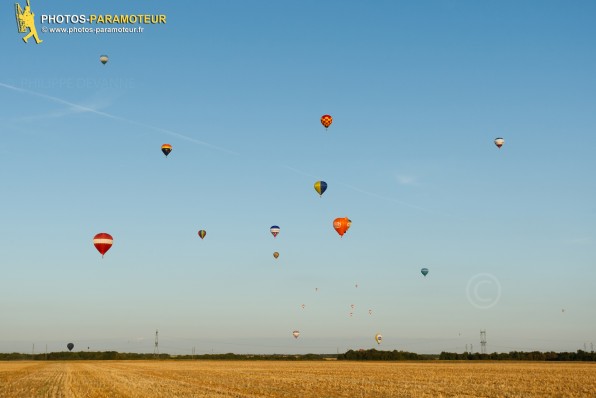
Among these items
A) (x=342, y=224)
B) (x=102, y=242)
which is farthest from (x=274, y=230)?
(x=102, y=242)

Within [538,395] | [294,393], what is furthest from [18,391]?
[538,395]

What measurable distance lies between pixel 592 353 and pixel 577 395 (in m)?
113

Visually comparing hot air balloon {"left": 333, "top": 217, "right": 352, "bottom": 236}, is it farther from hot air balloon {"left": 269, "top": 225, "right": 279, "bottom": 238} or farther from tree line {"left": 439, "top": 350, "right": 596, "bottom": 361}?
tree line {"left": 439, "top": 350, "right": 596, "bottom": 361}

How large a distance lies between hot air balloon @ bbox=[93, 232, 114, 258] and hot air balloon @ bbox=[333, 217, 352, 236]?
22857 mm

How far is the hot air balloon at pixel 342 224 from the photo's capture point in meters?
72.0

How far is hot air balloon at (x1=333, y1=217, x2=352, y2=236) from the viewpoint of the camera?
72.0m

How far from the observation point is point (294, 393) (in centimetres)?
2920

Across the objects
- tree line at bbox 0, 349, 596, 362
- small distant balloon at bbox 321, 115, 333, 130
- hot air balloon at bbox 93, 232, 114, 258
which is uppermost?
small distant balloon at bbox 321, 115, 333, 130

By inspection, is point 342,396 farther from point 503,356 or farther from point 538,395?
point 503,356

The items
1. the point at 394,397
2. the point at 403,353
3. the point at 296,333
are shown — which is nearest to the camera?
the point at 394,397

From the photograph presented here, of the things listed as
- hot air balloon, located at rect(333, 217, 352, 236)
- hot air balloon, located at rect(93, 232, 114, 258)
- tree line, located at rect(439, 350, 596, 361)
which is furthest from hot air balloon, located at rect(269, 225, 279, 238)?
tree line, located at rect(439, 350, 596, 361)

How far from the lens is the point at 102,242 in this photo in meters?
63.1

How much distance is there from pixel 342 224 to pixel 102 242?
79.9 feet

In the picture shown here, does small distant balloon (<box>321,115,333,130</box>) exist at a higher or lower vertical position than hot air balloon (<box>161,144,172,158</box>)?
higher
